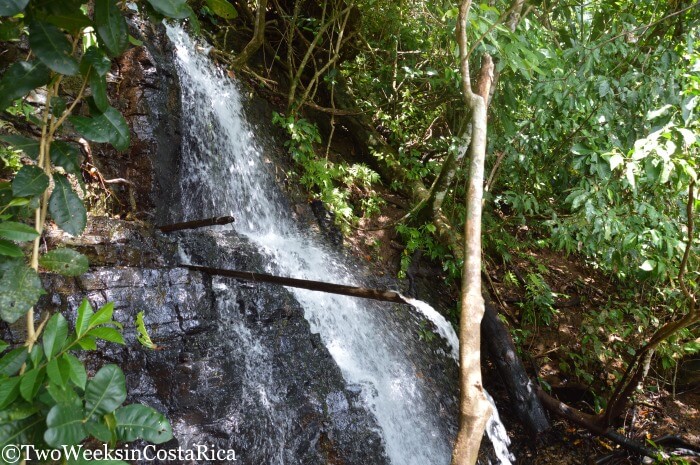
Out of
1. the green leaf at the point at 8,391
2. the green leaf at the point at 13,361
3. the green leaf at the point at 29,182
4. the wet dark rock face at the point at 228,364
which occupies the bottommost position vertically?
the wet dark rock face at the point at 228,364

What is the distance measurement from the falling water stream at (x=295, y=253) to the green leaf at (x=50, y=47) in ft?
11.5

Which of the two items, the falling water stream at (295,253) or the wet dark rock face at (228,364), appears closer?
the wet dark rock face at (228,364)

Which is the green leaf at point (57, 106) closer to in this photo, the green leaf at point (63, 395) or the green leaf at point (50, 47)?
the green leaf at point (50, 47)

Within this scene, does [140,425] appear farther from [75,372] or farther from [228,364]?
[228,364]

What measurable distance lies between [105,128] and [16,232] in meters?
0.47

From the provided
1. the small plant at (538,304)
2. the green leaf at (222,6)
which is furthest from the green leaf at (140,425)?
the small plant at (538,304)

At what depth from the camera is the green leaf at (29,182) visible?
62.7 inches

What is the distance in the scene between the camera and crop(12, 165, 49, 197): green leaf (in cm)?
159

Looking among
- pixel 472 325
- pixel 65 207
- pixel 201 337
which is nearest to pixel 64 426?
pixel 65 207

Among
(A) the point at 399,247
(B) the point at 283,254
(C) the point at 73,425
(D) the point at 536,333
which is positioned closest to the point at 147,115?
(B) the point at 283,254

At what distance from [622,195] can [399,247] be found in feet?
9.00

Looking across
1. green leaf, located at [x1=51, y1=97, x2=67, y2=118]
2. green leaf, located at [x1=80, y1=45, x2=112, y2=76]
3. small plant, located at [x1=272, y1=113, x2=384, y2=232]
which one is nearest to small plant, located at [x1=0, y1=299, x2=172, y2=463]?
green leaf, located at [x1=51, y1=97, x2=67, y2=118]

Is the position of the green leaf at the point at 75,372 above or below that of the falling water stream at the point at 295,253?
above

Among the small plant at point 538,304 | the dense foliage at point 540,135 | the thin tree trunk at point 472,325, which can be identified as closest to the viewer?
the thin tree trunk at point 472,325
